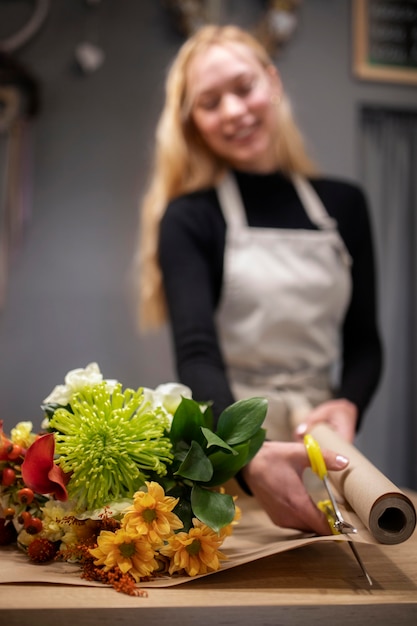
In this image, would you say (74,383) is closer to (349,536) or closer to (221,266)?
(349,536)

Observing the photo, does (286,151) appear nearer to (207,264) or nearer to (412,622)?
(207,264)

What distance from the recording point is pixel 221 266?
143 centimetres

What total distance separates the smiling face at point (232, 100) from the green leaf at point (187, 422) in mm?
782

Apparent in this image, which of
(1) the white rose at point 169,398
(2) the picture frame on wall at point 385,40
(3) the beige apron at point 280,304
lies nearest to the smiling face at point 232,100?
(3) the beige apron at point 280,304

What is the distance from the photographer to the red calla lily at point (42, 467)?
68 centimetres

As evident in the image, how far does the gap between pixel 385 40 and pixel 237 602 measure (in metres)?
2.63

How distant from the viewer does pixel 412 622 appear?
615 mm

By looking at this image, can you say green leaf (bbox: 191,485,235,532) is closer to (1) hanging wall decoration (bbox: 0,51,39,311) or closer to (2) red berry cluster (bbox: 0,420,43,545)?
(2) red berry cluster (bbox: 0,420,43,545)

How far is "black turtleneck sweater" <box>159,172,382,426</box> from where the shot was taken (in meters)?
1.21

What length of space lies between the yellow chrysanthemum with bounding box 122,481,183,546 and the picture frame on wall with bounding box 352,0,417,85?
2426 millimetres

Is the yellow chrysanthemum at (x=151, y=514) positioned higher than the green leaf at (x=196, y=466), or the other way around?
the green leaf at (x=196, y=466)

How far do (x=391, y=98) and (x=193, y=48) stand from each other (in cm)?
151

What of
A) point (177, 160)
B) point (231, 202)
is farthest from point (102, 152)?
point (231, 202)

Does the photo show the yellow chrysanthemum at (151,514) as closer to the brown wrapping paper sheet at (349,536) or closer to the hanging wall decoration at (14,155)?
the brown wrapping paper sheet at (349,536)
